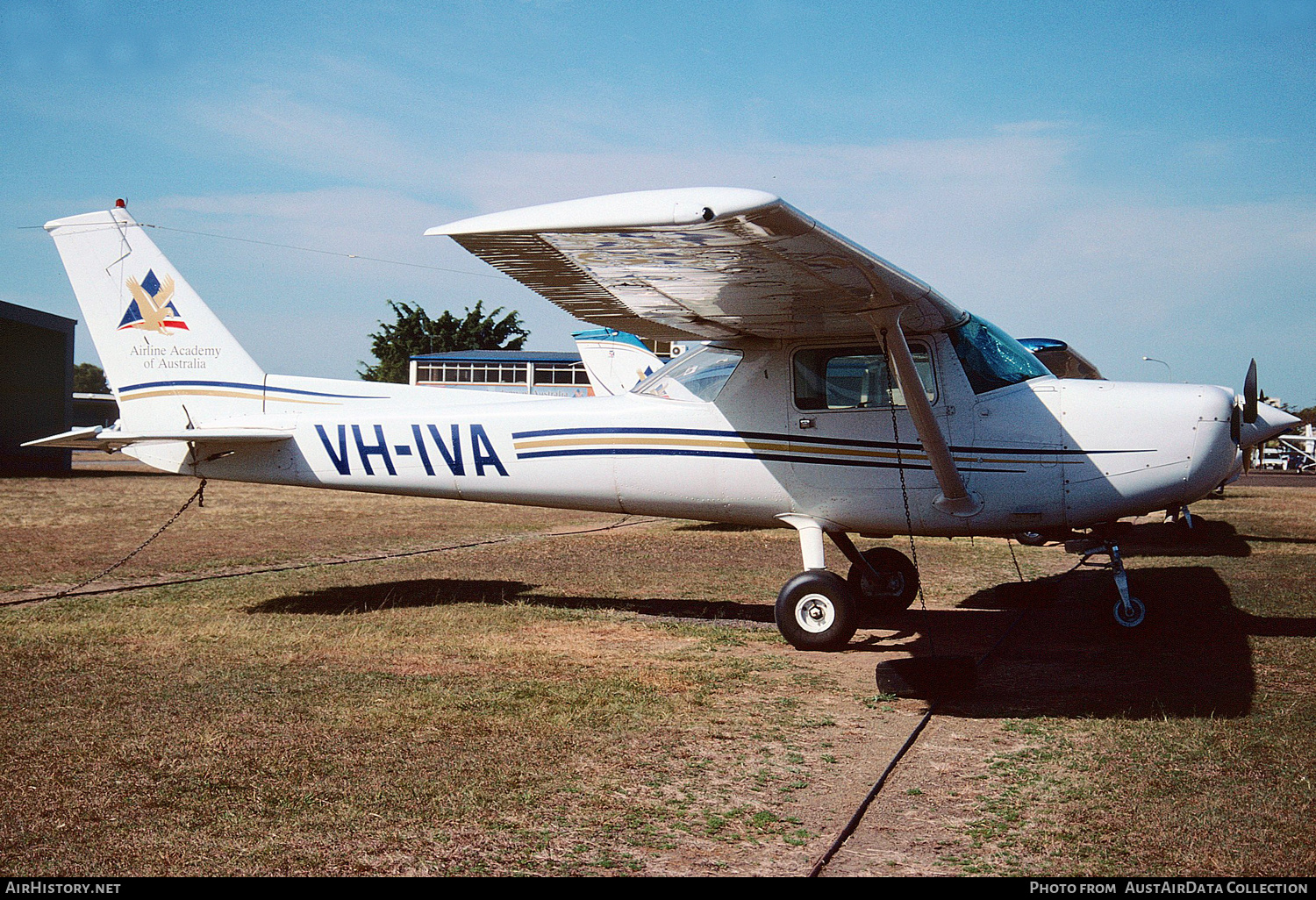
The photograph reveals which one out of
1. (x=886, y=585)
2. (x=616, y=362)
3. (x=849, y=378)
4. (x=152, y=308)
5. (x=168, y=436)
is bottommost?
(x=886, y=585)

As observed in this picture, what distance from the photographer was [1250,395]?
770cm

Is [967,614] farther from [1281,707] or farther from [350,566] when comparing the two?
[350,566]

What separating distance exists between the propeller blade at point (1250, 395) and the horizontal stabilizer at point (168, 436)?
8.27 m

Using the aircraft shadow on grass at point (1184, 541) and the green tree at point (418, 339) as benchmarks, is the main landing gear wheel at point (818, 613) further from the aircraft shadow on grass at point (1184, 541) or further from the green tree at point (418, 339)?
the green tree at point (418, 339)

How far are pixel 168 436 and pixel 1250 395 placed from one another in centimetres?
911

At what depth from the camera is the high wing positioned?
4688mm

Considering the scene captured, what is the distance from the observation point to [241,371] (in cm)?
949

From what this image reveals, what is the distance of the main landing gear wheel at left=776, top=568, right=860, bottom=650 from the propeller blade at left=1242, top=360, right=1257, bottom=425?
345cm

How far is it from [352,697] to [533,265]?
118 inches

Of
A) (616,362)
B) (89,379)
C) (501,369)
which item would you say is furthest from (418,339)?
(89,379)

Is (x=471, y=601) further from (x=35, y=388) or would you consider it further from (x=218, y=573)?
(x=35, y=388)

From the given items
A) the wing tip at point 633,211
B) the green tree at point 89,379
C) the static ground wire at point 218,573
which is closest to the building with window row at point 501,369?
the static ground wire at point 218,573

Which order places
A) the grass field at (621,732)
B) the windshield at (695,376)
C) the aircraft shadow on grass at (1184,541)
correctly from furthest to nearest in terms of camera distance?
the aircraft shadow on grass at (1184,541)
the windshield at (695,376)
the grass field at (621,732)

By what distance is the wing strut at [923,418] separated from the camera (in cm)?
683
